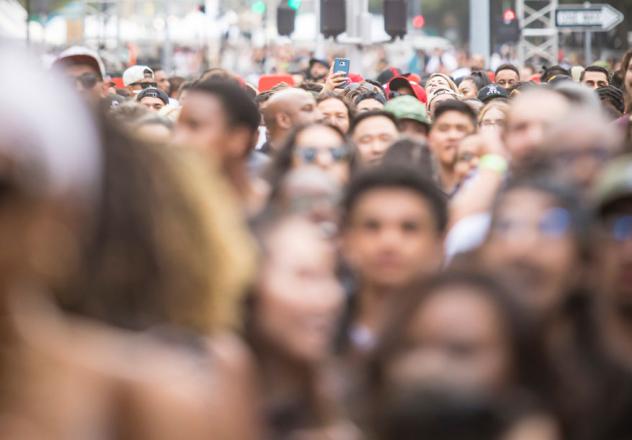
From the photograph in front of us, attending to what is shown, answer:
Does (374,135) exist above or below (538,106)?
below

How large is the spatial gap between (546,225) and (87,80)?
5420 millimetres

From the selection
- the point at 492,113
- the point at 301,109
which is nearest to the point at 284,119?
the point at 301,109

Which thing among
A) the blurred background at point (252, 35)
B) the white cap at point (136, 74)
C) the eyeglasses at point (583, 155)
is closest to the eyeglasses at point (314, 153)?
the eyeglasses at point (583, 155)

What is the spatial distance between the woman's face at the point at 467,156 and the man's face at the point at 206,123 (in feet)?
6.58

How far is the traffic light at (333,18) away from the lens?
879 inches

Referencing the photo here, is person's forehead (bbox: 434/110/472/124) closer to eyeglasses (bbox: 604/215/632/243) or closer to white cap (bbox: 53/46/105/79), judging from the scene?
white cap (bbox: 53/46/105/79)

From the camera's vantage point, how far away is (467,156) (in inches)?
300

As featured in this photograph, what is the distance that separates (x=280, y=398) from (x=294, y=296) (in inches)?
9.7

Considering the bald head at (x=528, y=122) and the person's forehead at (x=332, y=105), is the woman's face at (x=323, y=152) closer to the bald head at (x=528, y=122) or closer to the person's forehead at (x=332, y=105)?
the bald head at (x=528, y=122)

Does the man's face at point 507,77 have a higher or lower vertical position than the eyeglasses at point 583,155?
lower

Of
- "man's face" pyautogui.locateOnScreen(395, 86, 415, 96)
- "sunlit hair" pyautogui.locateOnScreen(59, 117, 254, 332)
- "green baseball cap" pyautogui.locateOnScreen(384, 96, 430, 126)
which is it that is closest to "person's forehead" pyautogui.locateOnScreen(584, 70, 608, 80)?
"man's face" pyautogui.locateOnScreen(395, 86, 415, 96)

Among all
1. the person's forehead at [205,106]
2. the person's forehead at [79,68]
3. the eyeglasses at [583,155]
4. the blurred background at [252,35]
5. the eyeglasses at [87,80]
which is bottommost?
the blurred background at [252,35]

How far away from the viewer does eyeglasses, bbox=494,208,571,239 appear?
4.07 m

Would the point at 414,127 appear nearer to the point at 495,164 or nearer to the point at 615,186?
the point at 495,164
